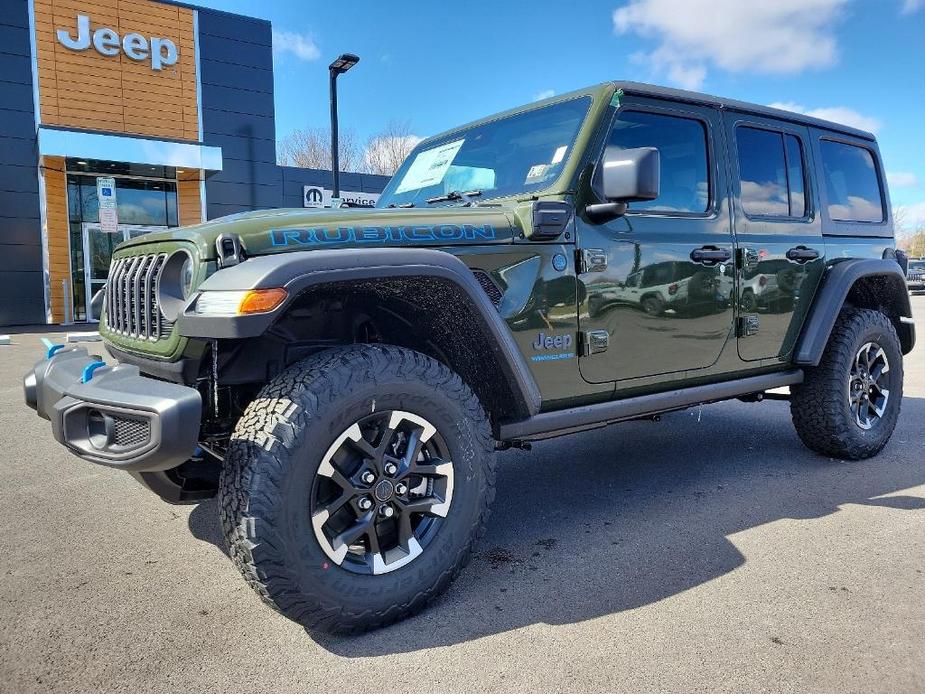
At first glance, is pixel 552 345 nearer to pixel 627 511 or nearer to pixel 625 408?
pixel 625 408

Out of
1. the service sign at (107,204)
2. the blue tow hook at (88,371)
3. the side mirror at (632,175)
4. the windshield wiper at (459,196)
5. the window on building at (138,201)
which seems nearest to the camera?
the blue tow hook at (88,371)

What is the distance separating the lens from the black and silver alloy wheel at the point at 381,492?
228 cm

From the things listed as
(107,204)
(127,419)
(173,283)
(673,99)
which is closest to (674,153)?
(673,99)

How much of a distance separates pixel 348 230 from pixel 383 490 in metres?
0.91

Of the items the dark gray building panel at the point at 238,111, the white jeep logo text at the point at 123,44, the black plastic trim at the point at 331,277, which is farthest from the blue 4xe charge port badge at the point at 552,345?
the white jeep logo text at the point at 123,44

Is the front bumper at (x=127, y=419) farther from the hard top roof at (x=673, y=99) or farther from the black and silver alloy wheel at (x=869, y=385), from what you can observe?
the black and silver alloy wheel at (x=869, y=385)

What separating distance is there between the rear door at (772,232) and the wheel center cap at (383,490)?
216 centimetres

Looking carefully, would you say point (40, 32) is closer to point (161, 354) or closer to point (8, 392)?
point (8, 392)

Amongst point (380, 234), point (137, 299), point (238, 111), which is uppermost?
point (238, 111)

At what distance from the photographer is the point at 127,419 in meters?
2.13

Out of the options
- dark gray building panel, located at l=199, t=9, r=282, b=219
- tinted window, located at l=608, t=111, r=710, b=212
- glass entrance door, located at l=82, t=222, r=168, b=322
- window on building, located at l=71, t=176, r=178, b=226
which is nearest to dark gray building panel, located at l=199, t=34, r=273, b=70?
dark gray building panel, located at l=199, t=9, r=282, b=219

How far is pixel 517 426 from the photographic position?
9.15 feet

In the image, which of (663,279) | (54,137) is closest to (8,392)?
(663,279)

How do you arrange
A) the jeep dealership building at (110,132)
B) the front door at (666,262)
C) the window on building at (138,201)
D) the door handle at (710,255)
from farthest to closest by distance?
the window on building at (138,201) < the jeep dealership building at (110,132) < the door handle at (710,255) < the front door at (666,262)
